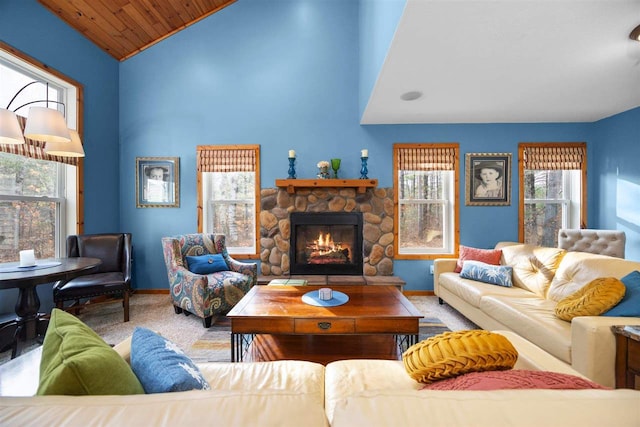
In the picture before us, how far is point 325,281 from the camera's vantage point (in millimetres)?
3545

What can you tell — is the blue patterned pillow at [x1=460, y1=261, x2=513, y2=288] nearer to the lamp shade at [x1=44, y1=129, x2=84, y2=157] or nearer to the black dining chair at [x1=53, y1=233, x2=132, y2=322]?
the black dining chair at [x1=53, y1=233, x2=132, y2=322]

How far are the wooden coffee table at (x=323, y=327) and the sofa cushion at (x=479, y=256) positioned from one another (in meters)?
1.55

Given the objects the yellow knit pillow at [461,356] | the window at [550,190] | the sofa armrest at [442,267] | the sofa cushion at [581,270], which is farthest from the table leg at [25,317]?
the window at [550,190]

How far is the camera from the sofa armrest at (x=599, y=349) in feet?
4.97

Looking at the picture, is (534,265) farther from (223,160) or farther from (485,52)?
(223,160)

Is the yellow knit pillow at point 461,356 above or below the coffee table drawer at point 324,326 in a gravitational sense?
above

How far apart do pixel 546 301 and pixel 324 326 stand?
78.9 inches

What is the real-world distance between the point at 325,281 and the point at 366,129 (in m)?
2.19

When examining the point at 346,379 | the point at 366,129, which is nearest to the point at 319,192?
the point at 366,129

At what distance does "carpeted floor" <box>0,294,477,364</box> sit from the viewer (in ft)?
7.85

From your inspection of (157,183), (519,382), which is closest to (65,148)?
(157,183)

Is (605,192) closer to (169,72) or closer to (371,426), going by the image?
(371,426)

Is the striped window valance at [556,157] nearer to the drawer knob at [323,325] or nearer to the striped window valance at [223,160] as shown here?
the drawer knob at [323,325]

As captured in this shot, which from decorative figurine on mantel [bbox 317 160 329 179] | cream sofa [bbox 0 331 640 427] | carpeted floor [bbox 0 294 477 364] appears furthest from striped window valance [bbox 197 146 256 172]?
cream sofa [bbox 0 331 640 427]
